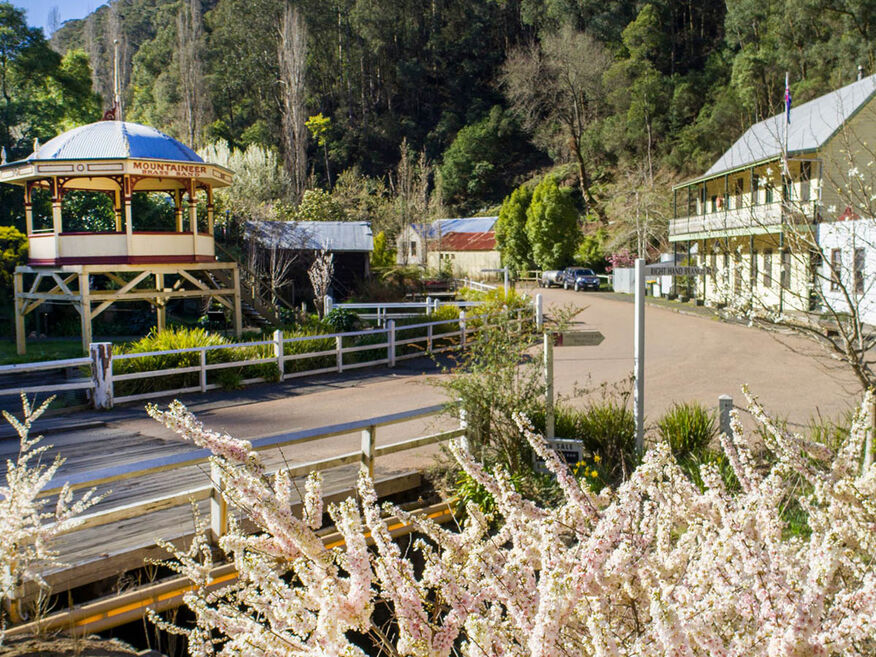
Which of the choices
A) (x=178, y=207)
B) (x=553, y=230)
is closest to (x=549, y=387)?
(x=178, y=207)

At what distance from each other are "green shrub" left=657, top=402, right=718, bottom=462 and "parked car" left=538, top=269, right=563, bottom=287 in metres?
40.1

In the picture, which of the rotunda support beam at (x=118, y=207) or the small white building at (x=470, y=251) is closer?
the rotunda support beam at (x=118, y=207)

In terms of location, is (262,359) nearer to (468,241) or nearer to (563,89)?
(468,241)

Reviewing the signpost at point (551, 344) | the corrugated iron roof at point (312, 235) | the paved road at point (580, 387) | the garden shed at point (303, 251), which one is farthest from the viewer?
the corrugated iron roof at point (312, 235)

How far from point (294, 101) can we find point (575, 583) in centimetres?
4890

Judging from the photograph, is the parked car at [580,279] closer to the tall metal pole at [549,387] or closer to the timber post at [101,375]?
the timber post at [101,375]

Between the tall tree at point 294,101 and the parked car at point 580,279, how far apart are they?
55.6 ft

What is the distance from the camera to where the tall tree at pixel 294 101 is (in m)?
47.9

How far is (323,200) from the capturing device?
40.5 meters

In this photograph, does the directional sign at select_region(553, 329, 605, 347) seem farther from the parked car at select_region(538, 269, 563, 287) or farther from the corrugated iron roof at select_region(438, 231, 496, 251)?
the corrugated iron roof at select_region(438, 231, 496, 251)

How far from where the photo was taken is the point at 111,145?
65.2ft

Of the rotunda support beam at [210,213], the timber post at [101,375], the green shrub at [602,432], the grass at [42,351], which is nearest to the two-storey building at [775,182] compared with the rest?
the green shrub at [602,432]

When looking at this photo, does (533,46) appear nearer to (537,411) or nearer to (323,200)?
(323,200)

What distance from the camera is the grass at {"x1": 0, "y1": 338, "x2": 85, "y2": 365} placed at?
59.1ft
